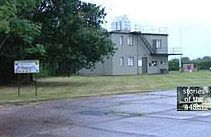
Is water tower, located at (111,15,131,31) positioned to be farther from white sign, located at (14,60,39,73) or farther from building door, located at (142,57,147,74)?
white sign, located at (14,60,39,73)

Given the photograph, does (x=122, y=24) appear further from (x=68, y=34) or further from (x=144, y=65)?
(x=68, y=34)

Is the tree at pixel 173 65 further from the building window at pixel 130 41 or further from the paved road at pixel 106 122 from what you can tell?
the paved road at pixel 106 122

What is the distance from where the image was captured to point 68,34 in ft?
125

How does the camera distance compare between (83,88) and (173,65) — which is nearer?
(83,88)

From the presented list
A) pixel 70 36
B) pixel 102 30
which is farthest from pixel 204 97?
pixel 102 30

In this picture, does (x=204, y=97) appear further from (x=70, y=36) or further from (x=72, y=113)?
(x=70, y=36)

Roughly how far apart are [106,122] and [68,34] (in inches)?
956

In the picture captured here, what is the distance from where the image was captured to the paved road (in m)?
12.1

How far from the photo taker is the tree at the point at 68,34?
123ft

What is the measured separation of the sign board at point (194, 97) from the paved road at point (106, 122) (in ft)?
3.07

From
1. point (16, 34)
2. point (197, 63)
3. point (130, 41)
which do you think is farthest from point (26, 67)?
point (197, 63)

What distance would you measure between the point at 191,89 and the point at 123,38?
2367 inches

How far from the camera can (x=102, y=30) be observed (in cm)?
4206

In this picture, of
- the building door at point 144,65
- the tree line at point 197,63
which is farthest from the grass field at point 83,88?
the tree line at point 197,63
